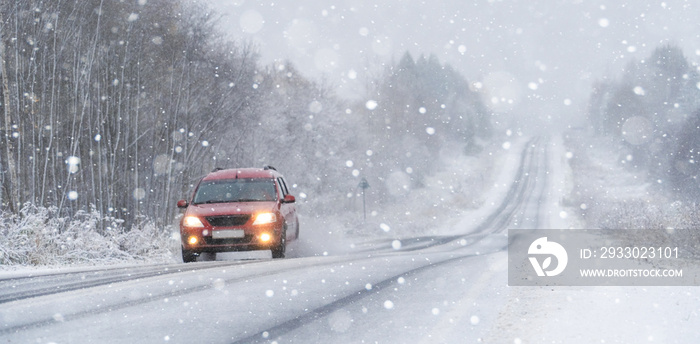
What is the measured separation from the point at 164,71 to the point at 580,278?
1713cm

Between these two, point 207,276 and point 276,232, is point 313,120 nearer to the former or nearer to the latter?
point 276,232

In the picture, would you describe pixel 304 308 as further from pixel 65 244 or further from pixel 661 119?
pixel 661 119

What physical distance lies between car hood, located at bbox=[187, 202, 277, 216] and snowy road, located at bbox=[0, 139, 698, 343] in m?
2.61

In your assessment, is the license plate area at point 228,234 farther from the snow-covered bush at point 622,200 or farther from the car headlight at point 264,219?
the snow-covered bush at point 622,200

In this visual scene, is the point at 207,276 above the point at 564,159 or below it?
above

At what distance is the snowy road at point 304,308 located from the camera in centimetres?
444

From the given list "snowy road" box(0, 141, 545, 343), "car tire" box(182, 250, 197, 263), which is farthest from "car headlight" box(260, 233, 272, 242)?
"snowy road" box(0, 141, 545, 343)

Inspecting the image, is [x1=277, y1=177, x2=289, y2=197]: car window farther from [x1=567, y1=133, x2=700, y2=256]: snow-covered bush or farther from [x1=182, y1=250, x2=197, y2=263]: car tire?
[x1=567, y1=133, x2=700, y2=256]: snow-covered bush

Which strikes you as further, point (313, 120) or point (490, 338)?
point (313, 120)

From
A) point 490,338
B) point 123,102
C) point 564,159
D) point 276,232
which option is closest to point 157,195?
point 123,102

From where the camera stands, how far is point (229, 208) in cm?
1130

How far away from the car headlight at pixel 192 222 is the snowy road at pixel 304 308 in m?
2.43

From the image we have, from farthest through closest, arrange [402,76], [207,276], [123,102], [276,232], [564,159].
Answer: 1. [564,159]
2. [402,76]
3. [123,102]
4. [276,232]
5. [207,276]

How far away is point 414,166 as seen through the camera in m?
68.2
